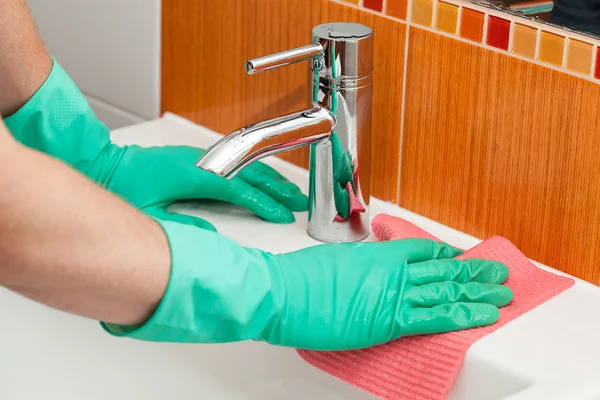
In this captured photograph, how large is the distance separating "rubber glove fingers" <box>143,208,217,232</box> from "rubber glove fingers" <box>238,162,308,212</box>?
0.20 ft

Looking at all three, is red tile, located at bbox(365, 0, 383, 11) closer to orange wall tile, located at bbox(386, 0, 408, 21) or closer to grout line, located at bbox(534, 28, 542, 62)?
orange wall tile, located at bbox(386, 0, 408, 21)

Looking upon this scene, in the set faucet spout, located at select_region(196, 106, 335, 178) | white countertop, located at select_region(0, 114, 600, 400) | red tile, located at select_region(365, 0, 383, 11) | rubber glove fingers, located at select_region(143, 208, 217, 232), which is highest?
red tile, located at select_region(365, 0, 383, 11)

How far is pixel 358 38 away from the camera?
79 centimetres

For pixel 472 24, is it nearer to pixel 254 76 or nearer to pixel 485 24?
pixel 485 24

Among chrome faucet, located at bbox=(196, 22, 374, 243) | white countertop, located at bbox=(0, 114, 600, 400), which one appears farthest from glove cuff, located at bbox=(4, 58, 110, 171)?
chrome faucet, located at bbox=(196, 22, 374, 243)

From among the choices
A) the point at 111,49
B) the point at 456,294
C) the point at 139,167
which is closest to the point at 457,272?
the point at 456,294

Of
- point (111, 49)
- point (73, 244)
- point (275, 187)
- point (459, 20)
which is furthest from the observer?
point (111, 49)

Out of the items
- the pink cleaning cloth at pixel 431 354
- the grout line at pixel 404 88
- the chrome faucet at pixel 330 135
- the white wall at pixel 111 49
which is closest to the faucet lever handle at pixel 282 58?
the chrome faucet at pixel 330 135

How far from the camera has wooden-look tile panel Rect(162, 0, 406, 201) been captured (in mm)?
906

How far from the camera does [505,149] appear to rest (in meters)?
0.83

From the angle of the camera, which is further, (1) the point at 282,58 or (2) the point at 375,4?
(2) the point at 375,4

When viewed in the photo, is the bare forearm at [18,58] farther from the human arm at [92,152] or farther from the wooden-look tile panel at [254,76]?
the wooden-look tile panel at [254,76]

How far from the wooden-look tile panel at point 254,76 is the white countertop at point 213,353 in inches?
2.9

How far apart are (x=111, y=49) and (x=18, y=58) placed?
0.25 meters
